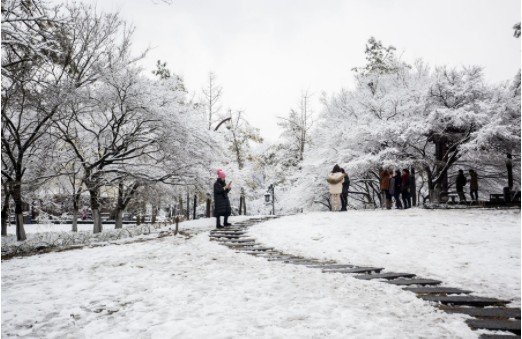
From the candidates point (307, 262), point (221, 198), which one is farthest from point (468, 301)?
point (221, 198)

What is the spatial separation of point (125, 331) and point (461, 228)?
350 inches

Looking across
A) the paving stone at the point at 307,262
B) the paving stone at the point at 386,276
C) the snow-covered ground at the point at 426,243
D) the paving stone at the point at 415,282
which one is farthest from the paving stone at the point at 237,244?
the paving stone at the point at 415,282

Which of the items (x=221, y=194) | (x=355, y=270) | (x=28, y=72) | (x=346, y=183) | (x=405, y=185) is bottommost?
(x=355, y=270)

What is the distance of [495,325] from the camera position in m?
3.40

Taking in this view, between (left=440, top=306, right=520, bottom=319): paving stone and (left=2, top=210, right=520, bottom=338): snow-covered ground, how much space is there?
0.59 ft

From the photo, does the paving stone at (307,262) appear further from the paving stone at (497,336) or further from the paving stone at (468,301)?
the paving stone at (497,336)

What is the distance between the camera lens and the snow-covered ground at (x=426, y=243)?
575 cm

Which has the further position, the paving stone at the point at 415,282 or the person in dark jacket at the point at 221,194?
the person in dark jacket at the point at 221,194

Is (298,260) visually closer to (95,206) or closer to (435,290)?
(435,290)

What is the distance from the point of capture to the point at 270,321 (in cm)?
343

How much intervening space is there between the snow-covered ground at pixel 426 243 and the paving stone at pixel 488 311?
870 mm

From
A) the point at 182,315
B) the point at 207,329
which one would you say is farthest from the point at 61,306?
the point at 207,329

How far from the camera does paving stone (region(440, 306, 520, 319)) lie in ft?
12.3

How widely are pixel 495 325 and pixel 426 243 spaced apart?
4634 millimetres
